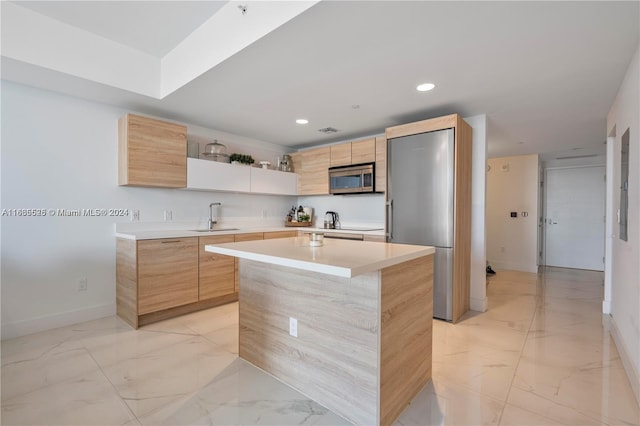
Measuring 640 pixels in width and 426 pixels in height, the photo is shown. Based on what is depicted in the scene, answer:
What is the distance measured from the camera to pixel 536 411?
1698mm

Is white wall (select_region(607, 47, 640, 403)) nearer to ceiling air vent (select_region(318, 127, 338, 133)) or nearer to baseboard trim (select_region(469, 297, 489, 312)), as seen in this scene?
baseboard trim (select_region(469, 297, 489, 312))

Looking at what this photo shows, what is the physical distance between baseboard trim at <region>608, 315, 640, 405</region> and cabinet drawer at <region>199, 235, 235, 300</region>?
137 inches

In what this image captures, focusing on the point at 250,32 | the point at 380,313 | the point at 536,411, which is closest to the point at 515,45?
the point at 250,32

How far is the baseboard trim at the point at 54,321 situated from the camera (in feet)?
8.63

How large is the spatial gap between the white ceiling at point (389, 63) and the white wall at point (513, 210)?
211cm

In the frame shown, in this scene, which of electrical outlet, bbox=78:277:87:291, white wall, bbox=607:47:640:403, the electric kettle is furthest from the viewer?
the electric kettle

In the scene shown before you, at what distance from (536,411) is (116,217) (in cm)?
386

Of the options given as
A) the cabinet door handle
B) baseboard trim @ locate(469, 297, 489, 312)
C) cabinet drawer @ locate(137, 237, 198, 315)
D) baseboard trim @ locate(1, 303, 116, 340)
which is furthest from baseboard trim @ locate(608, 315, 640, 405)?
baseboard trim @ locate(1, 303, 116, 340)

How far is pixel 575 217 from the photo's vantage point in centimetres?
593

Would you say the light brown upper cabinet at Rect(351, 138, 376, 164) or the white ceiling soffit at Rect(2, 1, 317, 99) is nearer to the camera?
the white ceiling soffit at Rect(2, 1, 317, 99)

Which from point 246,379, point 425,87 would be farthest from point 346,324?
point 425,87

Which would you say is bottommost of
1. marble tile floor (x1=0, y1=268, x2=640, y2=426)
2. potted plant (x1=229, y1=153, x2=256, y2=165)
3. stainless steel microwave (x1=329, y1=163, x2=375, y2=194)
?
marble tile floor (x1=0, y1=268, x2=640, y2=426)

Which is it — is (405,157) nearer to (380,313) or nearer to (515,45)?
(515,45)

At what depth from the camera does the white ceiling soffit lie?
6.77 ft
